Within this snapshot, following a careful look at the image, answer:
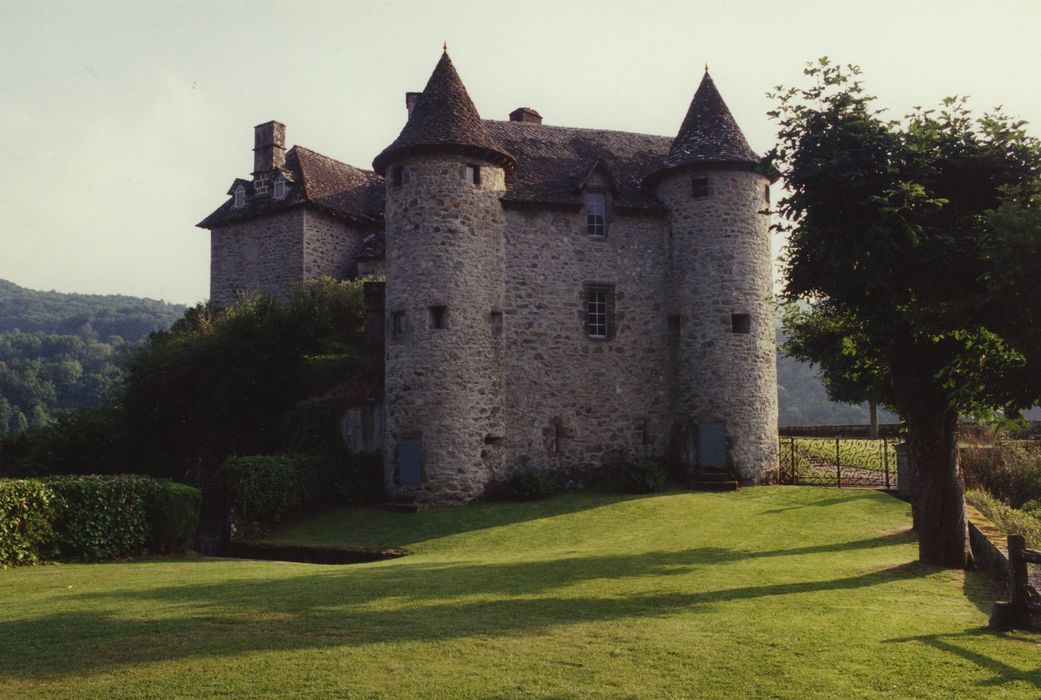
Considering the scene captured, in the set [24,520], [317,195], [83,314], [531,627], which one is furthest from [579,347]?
[83,314]

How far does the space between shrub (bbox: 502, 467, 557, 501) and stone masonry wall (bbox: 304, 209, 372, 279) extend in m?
15.1

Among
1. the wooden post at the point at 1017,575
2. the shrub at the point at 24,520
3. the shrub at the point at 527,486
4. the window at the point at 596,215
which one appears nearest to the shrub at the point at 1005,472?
the shrub at the point at 527,486

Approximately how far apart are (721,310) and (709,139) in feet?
18.8

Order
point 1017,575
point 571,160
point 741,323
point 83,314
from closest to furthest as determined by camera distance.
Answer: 1. point 1017,575
2. point 741,323
3. point 571,160
4. point 83,314

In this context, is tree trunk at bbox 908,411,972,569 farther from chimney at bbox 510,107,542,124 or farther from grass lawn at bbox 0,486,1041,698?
chimney at bbox 510,107,542,124

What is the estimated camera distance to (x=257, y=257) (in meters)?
36.1

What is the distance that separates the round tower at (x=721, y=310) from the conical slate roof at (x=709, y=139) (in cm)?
4

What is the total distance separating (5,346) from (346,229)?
85196 millimetres

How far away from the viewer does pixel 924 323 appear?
38.4ft

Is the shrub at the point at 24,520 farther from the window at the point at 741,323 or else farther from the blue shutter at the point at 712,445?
the window at the point at 741,323

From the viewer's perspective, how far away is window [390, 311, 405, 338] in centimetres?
2445

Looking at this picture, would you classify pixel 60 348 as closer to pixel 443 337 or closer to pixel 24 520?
pixel 443 337

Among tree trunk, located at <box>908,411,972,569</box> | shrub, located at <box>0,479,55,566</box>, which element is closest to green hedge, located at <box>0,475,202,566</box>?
shrub, located at <box>0,479,55,566</box>

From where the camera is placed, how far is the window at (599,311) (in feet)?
88.2
